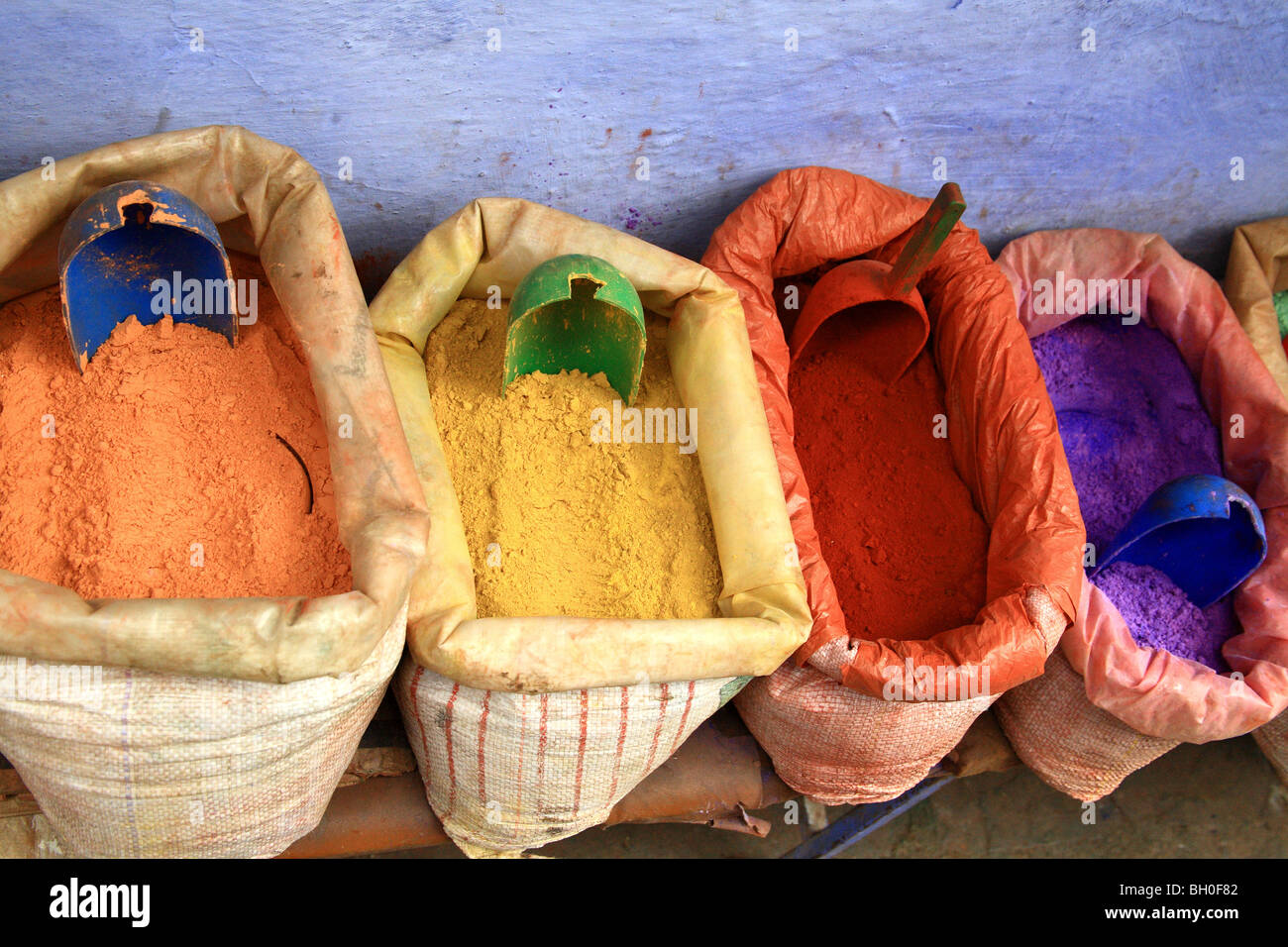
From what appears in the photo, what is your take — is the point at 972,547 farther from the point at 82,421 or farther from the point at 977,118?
the point at 82,421

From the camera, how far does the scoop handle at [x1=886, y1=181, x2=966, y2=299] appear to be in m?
1.61

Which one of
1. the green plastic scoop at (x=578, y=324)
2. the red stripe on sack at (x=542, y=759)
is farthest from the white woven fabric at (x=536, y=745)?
the green plastic scoop at (x=578, y=324)

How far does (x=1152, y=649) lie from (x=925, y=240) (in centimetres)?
79

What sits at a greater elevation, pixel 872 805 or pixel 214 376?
pixel 214 376

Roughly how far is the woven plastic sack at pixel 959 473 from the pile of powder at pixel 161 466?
0.74 metres

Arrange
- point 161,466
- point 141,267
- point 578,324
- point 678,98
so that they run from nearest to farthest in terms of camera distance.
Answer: point 161,466, point 141,267, point 578,324, point 678,98

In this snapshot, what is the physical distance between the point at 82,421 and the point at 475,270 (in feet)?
2.04

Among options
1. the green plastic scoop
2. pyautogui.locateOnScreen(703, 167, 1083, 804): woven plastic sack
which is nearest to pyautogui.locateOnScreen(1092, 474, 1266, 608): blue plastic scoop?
pyautogui.locateOnScreen(703, 167, 1083, 804): woven plastic sack

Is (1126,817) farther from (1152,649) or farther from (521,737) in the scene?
(521,737)

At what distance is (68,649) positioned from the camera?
45.1 inches

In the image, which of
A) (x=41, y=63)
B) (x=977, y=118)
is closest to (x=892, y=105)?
(x=977, y=118)

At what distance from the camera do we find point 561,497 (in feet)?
5.16

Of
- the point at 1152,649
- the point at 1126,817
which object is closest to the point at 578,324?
the point at 1152,649

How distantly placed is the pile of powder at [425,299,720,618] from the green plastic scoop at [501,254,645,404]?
3 centimetres
